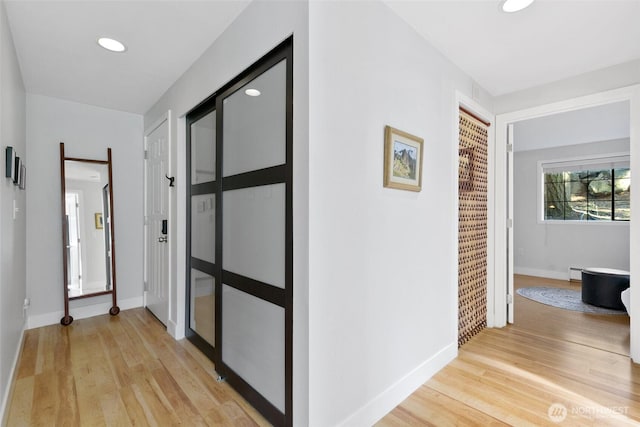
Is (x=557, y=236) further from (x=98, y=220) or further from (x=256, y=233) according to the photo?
(x=98, y=220)

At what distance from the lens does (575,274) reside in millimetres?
5488

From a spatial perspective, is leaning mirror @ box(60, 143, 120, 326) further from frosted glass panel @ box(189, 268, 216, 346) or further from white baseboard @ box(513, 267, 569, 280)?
white baseboard @ box(513, 267, 569, 280)

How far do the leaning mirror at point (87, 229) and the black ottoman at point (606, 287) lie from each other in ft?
19.3

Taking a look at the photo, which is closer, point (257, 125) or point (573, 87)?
point (257, 125)

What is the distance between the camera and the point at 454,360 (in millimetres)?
2494

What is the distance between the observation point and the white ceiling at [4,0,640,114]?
1.90 meters

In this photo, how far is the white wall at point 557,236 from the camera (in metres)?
5.16

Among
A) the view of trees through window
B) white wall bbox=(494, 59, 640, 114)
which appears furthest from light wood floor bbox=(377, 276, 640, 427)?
the view of trees through window

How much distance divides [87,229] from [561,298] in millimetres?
6145

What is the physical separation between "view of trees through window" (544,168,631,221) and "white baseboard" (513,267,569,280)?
1.01 metres

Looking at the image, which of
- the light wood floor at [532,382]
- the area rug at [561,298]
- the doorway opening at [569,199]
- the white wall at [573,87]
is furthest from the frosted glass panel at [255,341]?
the area rug at [561,298]

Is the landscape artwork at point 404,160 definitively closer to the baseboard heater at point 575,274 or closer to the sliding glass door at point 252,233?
the sliding glass door at point 252,233

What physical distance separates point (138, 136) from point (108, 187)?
0.72 m

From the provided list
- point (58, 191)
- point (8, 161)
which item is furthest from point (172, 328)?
point (58, 191)
